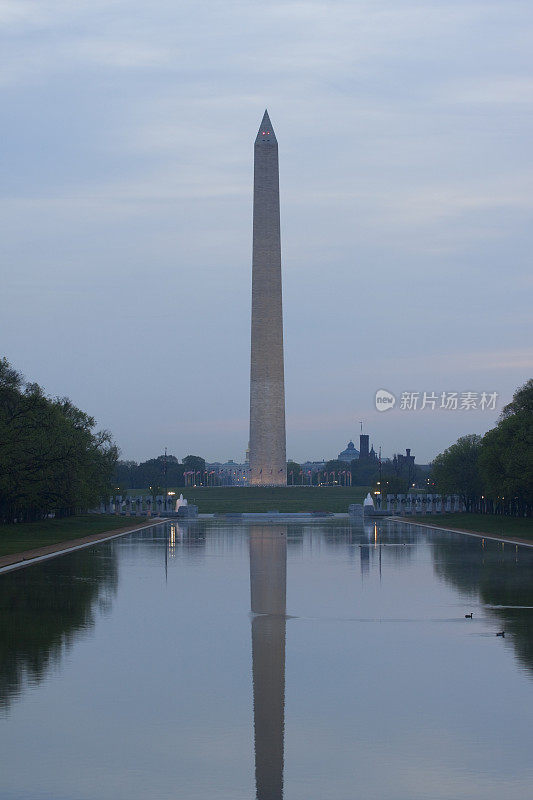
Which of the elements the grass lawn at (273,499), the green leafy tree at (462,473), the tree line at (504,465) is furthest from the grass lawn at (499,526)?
the grass lawn at (273,499)

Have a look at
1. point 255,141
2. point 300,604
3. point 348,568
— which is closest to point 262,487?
point 255,141

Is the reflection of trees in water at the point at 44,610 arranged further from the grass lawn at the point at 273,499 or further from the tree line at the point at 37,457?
the grass lawn at the point at 273,499

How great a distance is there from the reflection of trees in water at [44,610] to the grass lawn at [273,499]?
71754 mm

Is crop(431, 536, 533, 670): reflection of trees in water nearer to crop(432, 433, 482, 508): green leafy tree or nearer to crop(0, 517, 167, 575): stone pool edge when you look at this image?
crop(0, 517, 167, 575): stone pool edge

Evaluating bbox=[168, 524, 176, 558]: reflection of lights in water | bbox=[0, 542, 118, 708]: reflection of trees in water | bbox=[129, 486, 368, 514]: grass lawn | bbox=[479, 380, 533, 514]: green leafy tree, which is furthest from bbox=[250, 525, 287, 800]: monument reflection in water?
bbox=[129, 486, 368, 514]: grass lawn

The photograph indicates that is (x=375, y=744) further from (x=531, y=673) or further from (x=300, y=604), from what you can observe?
(x=300, y=604)

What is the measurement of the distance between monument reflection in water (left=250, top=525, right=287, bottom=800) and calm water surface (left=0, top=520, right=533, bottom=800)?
0.03m

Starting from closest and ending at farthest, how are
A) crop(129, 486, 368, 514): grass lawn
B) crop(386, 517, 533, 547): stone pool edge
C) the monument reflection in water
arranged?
the monument reflection in water, crop(386, 517, 533, 547): stone pool edge, crop(129, 486, 368, 514): grass lawn

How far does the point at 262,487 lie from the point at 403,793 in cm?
10955

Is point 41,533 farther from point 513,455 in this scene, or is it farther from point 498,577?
point 498,577

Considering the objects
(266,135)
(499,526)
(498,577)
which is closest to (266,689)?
(498,577)

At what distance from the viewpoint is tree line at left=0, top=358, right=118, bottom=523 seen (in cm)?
5972

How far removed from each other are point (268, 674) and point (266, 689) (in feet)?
3.57

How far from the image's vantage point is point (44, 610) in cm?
2270
